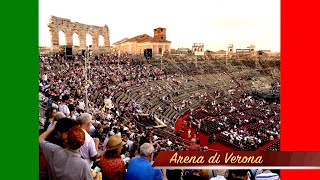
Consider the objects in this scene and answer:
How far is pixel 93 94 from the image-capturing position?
5727mm

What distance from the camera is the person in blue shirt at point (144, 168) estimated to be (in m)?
3.09

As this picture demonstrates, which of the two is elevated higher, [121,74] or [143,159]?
[121,74]

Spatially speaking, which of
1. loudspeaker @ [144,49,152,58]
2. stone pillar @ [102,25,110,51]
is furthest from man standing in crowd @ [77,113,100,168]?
loudspeaker @ [144,49,152,58]

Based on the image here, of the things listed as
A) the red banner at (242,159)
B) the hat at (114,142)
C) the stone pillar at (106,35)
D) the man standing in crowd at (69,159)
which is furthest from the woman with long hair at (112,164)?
the stone pillar at (106,35)

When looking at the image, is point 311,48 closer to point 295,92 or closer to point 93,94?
point 295,92

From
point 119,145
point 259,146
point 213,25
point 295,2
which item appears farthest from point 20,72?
point 295,2

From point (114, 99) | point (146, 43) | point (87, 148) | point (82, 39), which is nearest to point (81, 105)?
point (114, 99)

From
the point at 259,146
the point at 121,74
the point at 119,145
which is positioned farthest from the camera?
the point at 121,74

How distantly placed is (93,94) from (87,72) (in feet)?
1.00

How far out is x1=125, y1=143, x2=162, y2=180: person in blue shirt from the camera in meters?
3.09

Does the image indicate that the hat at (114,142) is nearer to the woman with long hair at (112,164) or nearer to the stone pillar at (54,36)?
the woman with long hair at (112,164)

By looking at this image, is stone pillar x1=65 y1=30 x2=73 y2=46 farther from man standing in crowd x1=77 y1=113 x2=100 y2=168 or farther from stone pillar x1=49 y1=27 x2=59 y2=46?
man standing in crowd x1=77 y1=113 x2=100 y2=168

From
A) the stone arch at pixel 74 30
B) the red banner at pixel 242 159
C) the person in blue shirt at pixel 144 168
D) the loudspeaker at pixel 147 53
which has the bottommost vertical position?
the red banner at pixel 242 159

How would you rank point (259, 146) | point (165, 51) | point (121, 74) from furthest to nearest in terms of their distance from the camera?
point (121, 74)
point (165, 51)
point (259, 146)
